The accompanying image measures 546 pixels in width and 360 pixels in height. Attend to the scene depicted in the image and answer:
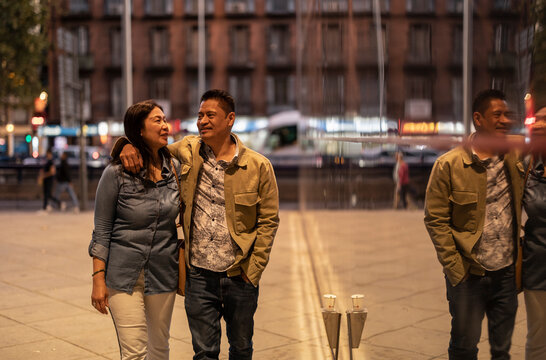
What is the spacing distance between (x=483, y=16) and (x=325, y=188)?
7160mm

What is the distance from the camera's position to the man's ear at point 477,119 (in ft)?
7.02

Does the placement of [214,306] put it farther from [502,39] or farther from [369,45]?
[502,39]

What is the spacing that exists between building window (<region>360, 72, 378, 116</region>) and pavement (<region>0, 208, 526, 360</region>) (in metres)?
0.61

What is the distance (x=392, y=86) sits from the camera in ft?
12.5

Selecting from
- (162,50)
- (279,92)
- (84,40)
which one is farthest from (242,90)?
(84,40)

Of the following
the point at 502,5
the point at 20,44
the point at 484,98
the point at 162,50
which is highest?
the point at 162,50

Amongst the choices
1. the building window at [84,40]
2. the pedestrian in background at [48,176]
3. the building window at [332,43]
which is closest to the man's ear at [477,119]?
the building window at [332,43]

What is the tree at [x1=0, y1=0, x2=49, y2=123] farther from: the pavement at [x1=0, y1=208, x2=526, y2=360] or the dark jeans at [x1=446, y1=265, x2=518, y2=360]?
the dark jeans at [x1=446, y1=265, x2=518, y2=360]

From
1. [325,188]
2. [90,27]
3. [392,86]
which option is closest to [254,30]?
[90,27]

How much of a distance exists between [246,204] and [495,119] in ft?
6.30

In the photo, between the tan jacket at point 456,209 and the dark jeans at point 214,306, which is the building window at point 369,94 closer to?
the dark jeans at point 214,306

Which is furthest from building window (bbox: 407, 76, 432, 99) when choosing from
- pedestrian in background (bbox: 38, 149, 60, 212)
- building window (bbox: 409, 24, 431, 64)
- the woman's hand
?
pedestrian in background (bbox: 38, 149, 60, 212)

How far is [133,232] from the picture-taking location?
3.79 m

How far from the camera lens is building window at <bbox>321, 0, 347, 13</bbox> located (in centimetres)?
646
